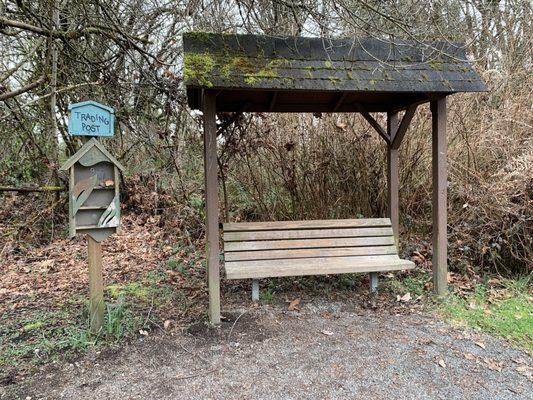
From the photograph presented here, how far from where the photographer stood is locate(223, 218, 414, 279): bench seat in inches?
153

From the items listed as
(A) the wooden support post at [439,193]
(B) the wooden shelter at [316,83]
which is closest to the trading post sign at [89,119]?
(B) the wooden shelter at [316,83]

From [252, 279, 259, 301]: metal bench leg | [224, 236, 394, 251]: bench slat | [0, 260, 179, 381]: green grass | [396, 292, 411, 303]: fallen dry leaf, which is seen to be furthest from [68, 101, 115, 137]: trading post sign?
[396, 292, 411, 303]: fallen dry leaf

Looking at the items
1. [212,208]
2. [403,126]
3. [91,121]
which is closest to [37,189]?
[91,121]

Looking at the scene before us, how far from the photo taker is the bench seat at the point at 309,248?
12.8 feet

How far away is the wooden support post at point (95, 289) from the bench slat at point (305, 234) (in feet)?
4.20

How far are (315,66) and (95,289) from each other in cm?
274

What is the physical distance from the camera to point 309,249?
4191mm

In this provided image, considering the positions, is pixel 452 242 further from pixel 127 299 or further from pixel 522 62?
pixel 127 299

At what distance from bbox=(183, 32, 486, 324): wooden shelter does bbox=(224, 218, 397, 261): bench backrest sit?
0.04 feet

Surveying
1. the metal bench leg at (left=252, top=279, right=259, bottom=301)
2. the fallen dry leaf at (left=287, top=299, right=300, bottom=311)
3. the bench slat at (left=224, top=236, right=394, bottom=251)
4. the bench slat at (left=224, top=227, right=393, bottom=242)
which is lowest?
the fallen dry leaf at (left=287, top=299, right=300, bottom=311)

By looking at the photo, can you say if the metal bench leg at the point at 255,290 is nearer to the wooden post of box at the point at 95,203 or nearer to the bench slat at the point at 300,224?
the bench slat at the point at 300,224

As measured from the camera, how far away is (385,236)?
4402 millimetres

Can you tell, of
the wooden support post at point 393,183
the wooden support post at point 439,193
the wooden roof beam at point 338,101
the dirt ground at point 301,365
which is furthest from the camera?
the wooden support post at point 393,183

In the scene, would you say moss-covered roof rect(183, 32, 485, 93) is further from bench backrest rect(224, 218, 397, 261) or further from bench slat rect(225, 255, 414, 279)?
bench slat rect(225, 255, 414, 279)
